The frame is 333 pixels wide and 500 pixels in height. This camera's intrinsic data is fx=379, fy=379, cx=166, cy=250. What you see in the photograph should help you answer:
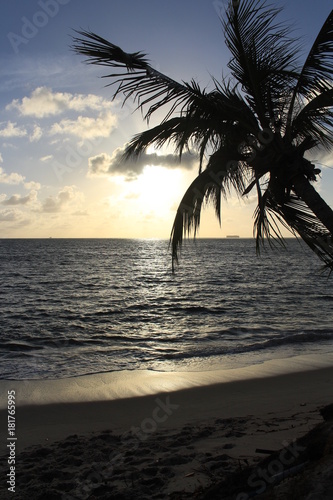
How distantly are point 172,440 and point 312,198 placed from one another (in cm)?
417

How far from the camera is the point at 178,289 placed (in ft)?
104

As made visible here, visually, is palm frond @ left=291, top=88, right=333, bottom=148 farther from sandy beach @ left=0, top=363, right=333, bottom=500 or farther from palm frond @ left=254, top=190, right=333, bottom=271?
sandy beach @ left=0, top=363, right=333, bottom=500

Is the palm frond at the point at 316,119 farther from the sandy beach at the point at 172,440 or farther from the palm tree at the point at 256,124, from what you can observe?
the sandy beach at the point at 172,440

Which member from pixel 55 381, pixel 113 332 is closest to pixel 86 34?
pixel 55 381

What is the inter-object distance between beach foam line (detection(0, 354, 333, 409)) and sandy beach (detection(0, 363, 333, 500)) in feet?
0.63

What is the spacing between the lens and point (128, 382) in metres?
9.62

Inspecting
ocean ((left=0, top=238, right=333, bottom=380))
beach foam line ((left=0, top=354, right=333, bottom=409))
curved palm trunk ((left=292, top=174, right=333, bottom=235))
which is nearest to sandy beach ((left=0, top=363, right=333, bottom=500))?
beach foam line ((left=0, top=354, right=333, bottom=409))

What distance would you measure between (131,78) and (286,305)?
20.5 meters

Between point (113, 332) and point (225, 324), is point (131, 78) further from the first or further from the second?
point (225, 324)

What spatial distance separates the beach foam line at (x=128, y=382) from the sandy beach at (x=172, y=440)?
0.63 feet

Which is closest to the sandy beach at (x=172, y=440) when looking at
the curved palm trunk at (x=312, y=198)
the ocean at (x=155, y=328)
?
the curved palm trunk at (x=312, y=198)

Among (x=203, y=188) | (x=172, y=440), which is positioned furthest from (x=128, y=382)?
(x=203, y=188)

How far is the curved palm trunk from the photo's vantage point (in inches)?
157

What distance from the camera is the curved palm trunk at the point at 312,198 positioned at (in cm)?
398
